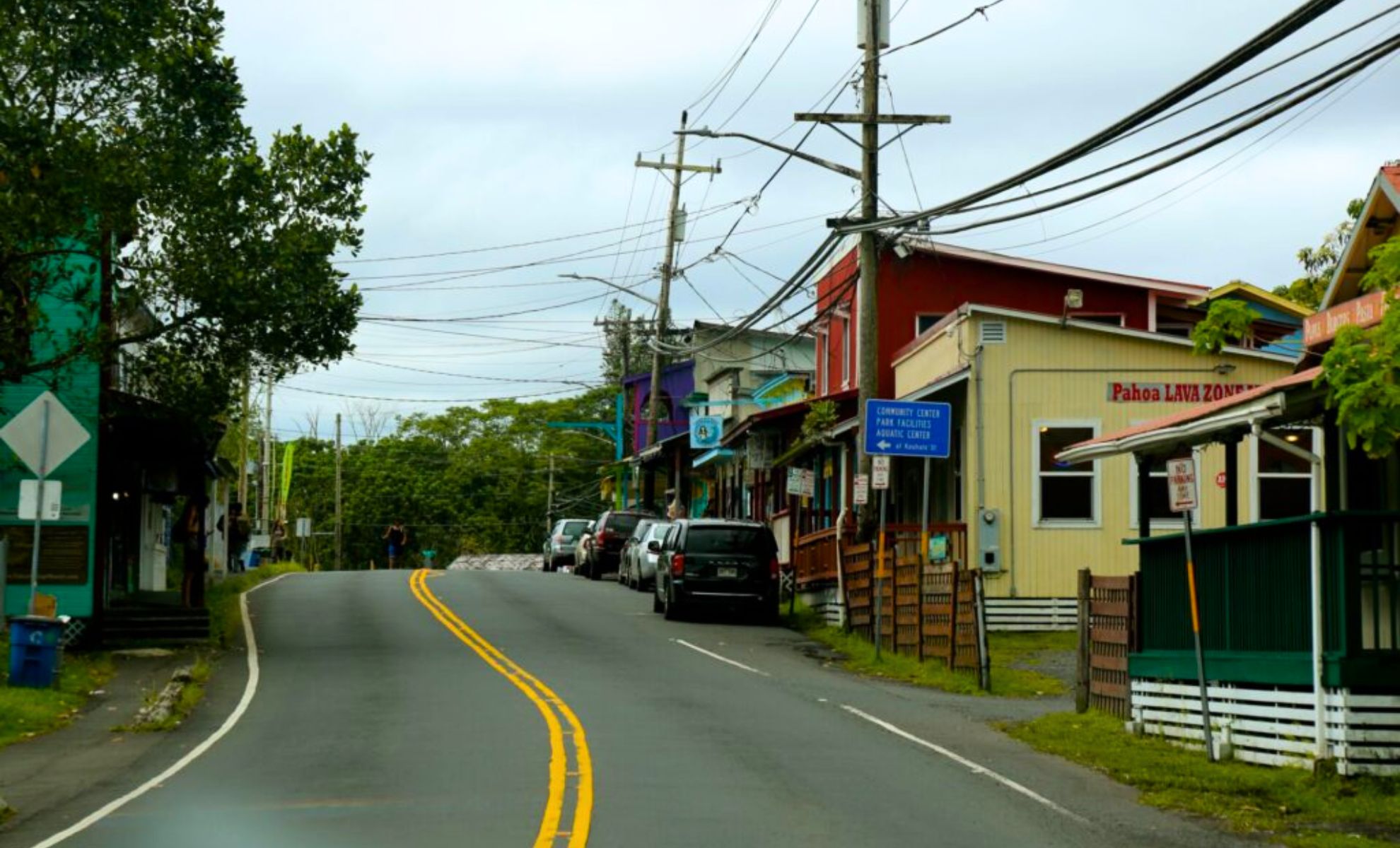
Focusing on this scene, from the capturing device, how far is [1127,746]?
54.4 ft

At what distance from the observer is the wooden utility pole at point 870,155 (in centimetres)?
2866

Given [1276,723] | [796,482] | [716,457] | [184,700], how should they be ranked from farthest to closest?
[716,457] → [796,482] → [184,700] → [1276,723]

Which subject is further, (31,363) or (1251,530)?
A: (31,363)

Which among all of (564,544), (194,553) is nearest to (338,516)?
(564,544)

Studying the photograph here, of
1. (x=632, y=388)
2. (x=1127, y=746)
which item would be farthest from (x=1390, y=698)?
(x=632, y=388)

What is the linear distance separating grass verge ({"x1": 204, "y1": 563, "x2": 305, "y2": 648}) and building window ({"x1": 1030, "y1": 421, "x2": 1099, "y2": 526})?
13246 millimetres

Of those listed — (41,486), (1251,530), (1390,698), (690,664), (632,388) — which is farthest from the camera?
(632,388)

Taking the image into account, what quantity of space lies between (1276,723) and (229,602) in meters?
25.9

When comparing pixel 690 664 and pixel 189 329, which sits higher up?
pixel 189 329

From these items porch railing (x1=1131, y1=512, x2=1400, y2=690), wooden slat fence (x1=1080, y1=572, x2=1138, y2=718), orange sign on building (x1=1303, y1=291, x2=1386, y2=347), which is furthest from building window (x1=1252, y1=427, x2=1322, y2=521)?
porch railing (x1=1131, y1=512, x2=1400, y2=690)

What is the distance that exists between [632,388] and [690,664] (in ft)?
198

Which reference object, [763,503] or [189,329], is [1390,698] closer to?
[189,329]

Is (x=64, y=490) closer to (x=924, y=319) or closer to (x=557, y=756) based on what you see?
(x=557, y=756)

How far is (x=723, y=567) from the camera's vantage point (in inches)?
1283
